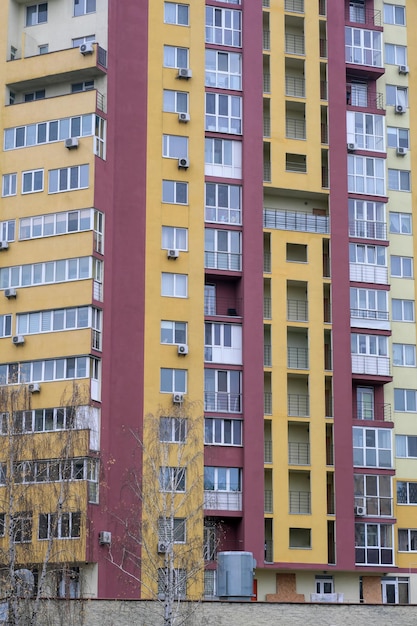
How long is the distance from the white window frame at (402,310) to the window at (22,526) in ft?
86.9

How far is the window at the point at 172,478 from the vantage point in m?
59.4

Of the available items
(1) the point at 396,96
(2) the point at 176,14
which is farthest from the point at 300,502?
(2) the point at 176,14

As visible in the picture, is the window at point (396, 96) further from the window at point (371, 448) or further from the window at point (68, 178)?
the window at point (68, 178)

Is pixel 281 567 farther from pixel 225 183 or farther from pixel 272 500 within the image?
pixel 225 183

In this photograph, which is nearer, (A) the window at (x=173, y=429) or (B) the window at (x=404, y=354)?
(A) the window at (x=173, y=429)

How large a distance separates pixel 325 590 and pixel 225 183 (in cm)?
2115

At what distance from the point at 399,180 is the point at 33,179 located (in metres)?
20.7

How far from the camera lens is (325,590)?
6844cm

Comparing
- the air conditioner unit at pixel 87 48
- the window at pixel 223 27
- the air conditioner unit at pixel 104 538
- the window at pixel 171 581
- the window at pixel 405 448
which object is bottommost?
the window at pixel 171 581

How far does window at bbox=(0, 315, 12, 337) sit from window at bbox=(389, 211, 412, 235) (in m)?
21.8

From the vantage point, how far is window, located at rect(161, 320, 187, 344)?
67.7 metres

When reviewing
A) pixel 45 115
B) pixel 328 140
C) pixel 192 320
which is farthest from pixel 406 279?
pixel 45 115

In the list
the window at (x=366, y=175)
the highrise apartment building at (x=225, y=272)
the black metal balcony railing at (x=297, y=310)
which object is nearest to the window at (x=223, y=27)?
the highrise apartment building at (x=225, y=272)

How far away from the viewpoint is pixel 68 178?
67.9 m
